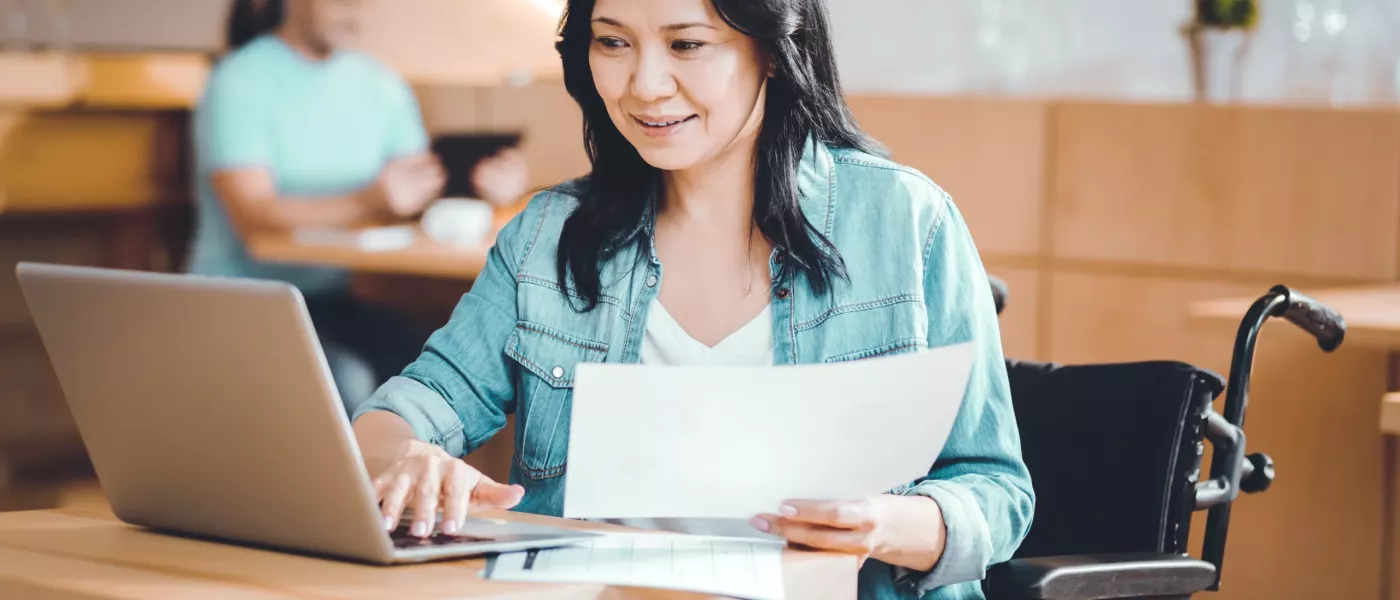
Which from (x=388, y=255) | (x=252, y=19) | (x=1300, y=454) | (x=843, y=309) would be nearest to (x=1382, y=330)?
(x=1300, y=454)

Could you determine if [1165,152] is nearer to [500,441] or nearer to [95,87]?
[500,441]

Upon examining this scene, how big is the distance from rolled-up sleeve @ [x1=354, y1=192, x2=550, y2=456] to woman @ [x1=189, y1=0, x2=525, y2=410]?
1.84 m

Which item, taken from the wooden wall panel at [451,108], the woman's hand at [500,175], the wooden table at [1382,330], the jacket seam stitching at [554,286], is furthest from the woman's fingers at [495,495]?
the wooden wall panel at [451,108]

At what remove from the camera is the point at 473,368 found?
1.47m

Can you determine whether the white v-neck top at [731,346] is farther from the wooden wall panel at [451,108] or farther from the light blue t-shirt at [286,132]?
the wooden wall panel at [451,108]

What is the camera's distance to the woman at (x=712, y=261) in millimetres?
1377

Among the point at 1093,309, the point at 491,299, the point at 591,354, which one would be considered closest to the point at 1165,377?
the point at 591,354

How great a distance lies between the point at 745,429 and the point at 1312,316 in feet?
2.83

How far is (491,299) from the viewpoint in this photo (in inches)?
59.0

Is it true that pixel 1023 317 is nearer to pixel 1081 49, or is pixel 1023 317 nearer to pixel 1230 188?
pixel 1230 188

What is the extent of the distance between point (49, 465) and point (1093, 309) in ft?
9.88

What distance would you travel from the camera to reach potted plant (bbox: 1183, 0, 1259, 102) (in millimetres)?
2928

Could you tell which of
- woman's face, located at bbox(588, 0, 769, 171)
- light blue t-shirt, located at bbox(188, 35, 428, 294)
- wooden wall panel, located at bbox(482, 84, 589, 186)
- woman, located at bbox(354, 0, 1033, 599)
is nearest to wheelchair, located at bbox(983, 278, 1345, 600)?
woman, located at bbox(354, 0, 1033, 599)

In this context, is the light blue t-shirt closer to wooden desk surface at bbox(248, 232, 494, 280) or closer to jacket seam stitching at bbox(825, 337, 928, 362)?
wooden desk surface at bbox(248, 232, 494, 280)
